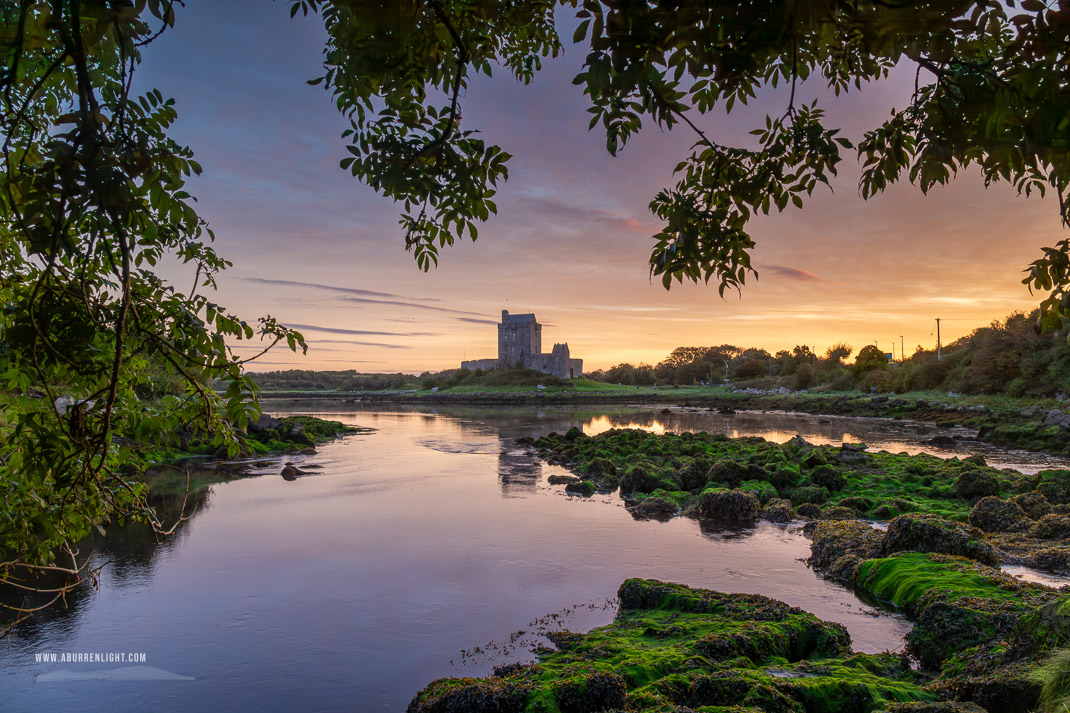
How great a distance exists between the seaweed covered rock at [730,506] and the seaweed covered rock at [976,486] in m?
4.29

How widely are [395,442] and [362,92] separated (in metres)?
26.0

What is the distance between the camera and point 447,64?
3578 millimetres

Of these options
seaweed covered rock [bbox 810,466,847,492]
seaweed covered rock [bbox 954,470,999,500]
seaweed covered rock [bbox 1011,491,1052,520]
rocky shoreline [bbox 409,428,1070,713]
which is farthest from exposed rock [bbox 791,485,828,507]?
seaweed covered rock [bbox 1011,491,1052,520]

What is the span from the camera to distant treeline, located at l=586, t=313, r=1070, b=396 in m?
35.6

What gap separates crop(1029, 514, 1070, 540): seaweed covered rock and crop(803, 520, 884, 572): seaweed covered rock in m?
2.26

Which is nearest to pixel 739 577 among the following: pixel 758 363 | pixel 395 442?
pixel 395 442

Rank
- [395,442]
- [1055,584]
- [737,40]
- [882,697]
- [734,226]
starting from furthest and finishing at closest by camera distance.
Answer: [395,442], [1055,584], [882,697], [734,226], [737,40]

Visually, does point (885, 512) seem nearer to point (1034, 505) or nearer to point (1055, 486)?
point (1034, 505)

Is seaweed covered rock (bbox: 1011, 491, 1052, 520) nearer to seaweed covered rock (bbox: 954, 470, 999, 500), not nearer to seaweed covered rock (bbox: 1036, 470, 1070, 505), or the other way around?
seaweed covered rock (bbox: 1036, 470, 1070, 505)

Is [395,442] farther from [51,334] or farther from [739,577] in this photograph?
[51,334]

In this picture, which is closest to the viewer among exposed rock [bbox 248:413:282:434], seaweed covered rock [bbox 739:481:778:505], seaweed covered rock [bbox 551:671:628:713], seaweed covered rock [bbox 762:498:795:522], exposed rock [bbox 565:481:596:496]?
seaweed covered rock [bbox 551:671:628:713]

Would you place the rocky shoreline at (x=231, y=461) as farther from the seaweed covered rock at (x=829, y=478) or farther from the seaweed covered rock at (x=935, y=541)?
the seaweed covered rock at (x=829, y=478)

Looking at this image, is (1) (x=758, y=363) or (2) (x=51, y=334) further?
(1) (x=758, y=363)

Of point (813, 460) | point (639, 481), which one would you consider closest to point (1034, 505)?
point (813, 460)
